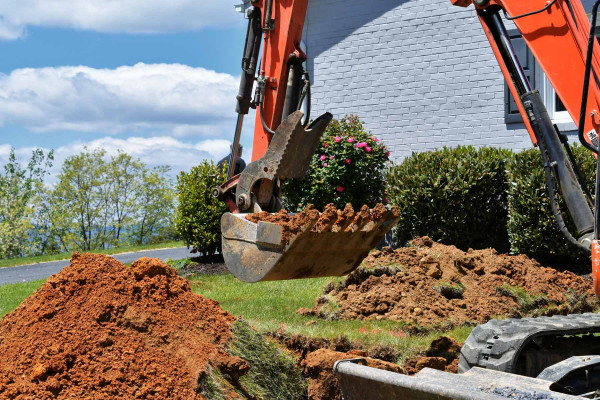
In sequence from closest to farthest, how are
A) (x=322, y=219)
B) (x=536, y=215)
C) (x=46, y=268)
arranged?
(x=322, y=219)
(x=536, y=215)
(x=46, y=268)

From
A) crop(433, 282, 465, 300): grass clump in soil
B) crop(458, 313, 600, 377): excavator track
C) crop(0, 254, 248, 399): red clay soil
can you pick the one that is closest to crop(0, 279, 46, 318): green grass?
crop(0, 254, 248, 399): red clay soil

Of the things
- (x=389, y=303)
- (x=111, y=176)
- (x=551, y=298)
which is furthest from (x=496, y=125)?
(x=111, y=176)

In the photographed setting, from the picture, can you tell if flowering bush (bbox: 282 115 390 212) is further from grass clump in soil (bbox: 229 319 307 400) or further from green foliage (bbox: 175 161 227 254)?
grass clump in soil (bbox: 229 319 307 400)

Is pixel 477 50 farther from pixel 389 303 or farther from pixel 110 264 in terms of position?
pixel 110 264

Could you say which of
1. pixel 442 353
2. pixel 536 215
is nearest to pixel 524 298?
pixel 442 353

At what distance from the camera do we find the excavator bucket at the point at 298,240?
527cm

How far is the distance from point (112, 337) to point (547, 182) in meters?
3.15

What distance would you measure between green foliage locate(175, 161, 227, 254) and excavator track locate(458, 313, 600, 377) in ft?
27.8

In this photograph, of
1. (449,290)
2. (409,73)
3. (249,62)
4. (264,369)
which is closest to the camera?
(264,369)

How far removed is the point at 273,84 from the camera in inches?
238

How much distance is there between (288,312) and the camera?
330 inches

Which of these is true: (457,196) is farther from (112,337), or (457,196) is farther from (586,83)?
(112,337)

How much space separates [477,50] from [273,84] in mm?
8750

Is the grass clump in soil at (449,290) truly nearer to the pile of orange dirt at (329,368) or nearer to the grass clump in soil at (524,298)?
the grass clump in soil at (524,298)
